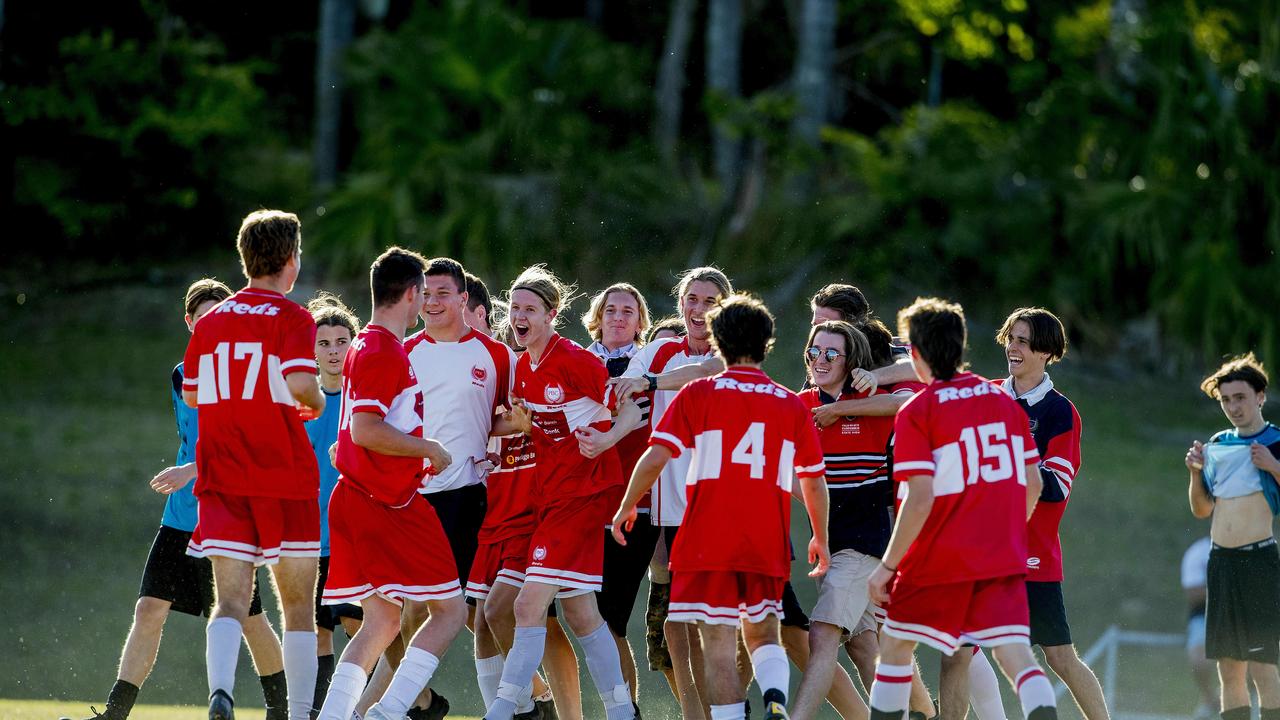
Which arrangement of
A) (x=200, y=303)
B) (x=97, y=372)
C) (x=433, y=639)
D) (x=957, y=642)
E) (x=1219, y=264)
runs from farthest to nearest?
(x=97, y=372) → (x=1219, y=264) → (x=200, y=303) → (x=433, y=639) → (x=957, y=642)

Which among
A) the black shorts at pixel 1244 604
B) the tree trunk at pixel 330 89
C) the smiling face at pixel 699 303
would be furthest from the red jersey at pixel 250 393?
the tree trunk at pixel 330 89

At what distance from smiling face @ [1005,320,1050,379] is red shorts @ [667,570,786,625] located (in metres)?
1.71

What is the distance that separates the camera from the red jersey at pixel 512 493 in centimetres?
678

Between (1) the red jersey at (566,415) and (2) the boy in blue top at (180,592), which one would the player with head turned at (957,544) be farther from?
(2) the boy in blue top at (180,592)

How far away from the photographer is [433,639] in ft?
20.5

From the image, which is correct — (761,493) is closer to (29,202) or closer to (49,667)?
(49,667)

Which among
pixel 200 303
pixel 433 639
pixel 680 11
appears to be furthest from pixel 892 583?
pixel 680 11

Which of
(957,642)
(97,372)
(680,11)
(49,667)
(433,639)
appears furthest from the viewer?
(680,11)

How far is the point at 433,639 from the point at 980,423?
2.50m

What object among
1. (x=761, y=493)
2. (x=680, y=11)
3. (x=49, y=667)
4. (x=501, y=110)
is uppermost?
(x=680, y=11)

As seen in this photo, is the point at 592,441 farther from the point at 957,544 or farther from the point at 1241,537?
the point at 1241,537

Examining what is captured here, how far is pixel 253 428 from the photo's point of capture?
607 cm

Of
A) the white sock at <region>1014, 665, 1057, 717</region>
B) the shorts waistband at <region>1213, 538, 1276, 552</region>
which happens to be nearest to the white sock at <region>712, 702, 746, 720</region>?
the white sock at <region>1014, 665, 1057, 717</region>

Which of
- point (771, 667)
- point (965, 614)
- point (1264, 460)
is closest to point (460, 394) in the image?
point (771, 667)
